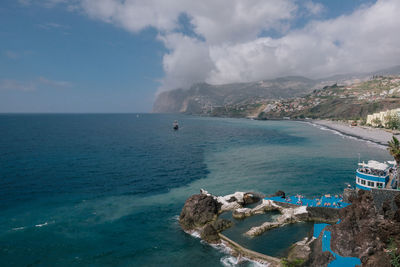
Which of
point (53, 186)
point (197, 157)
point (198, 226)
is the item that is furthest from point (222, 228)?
point (197, 157)

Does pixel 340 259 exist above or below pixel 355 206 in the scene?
below

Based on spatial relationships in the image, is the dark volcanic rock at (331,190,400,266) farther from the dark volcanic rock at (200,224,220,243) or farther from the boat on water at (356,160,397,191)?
the dark volcanic rock at (200,224,220,243)

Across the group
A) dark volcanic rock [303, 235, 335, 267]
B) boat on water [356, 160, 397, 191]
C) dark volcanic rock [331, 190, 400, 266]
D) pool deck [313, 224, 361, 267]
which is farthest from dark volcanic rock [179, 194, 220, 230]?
boat on water [356, 160, 397, 191]

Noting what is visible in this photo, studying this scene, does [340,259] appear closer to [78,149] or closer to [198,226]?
[198,226]

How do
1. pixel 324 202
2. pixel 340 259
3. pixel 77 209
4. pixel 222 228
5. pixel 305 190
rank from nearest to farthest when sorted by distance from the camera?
pixel 340 259
pixel 222 228
pixel 324 202
pixel 77 209
pixel 305 190

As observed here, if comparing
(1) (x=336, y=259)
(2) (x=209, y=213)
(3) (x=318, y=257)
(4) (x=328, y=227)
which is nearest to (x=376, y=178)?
(4) (x=328, y=227)

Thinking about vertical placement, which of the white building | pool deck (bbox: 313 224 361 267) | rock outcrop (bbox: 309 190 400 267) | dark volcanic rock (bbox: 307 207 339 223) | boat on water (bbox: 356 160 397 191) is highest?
the white building
